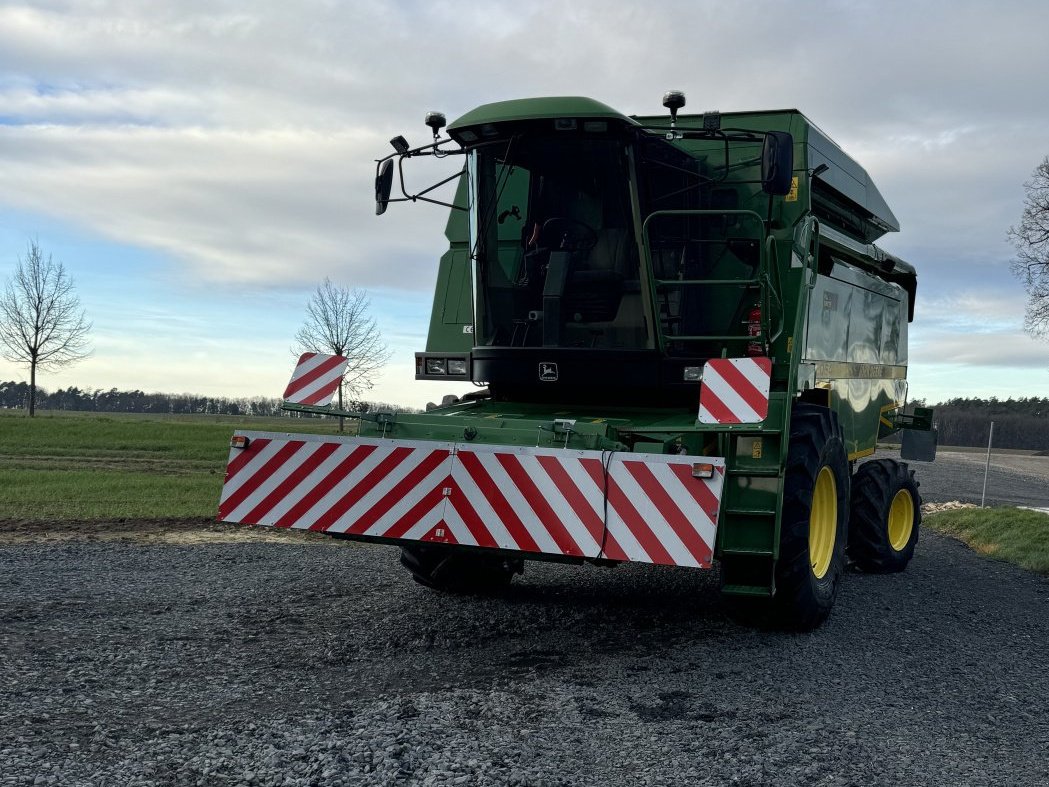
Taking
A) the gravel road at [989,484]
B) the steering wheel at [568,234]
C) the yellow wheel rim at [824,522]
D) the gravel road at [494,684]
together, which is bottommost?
the gravel road at [494,684]

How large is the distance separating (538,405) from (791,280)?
2.08 metres

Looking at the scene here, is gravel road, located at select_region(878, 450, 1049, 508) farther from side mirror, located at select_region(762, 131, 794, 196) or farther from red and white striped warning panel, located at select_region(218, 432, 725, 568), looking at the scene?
red and white striped warning panel, located at select_region(218, 432, 725, 568)

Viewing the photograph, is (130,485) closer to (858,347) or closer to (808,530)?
(858,347)

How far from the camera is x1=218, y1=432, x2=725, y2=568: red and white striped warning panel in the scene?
5.34m

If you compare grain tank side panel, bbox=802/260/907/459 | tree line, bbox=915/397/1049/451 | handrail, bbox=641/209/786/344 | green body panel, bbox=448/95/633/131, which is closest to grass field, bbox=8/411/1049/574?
grain tank side panel, bbox=802/260/907/459

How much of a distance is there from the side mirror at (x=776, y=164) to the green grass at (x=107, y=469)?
8774 mm

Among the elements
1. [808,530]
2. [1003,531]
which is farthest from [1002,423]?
[808,530]

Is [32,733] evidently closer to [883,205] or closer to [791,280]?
[791,280]

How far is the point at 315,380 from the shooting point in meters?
7.11

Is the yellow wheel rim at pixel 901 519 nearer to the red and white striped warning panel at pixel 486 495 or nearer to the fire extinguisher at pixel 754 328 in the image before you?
the fire extinguisher at pixel 754 328

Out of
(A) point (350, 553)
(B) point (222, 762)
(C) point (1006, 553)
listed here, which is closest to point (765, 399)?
(B) point (222, 762)

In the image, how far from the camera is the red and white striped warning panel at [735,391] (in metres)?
5.75

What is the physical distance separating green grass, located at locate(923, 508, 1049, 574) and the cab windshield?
21.4 ft

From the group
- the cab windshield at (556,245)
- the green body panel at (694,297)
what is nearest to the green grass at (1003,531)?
the green body panel at (694,297)
